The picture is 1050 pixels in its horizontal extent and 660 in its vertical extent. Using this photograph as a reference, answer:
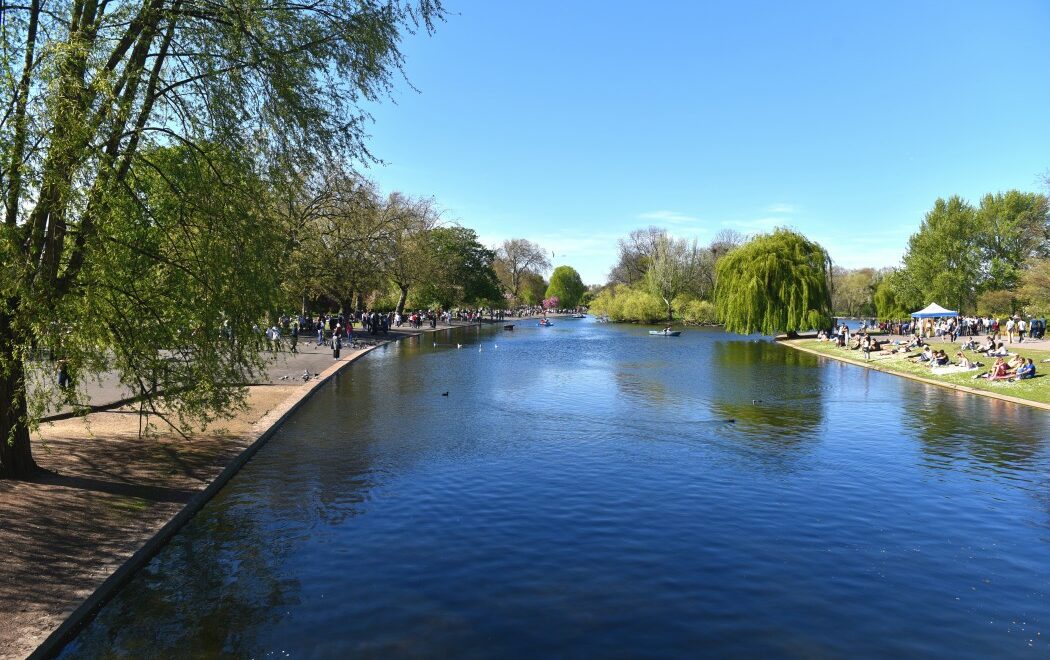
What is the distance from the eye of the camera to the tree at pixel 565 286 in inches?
7426

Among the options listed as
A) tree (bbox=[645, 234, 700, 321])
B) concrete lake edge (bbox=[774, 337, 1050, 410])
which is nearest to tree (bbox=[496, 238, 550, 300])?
tree (bbox=[645, 234, 700, 321])

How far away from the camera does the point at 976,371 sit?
29.6 metres

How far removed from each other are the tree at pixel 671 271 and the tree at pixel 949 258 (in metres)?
30.0

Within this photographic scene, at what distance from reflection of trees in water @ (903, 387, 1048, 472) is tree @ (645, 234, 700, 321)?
232ft

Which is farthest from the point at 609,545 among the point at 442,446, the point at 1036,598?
the point at 442,446

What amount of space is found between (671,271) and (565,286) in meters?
94.1

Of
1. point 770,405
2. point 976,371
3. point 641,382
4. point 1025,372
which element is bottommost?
point 770,405

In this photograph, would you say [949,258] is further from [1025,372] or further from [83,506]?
[83,506]

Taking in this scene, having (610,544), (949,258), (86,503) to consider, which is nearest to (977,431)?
(610,544)

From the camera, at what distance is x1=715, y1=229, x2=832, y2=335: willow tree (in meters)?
55.2

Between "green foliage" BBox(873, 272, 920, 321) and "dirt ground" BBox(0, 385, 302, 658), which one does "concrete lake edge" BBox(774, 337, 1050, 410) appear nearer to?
"dirt ground" BBox(0, 385, 302, 658)

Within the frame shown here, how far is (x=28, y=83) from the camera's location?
30.9 feet

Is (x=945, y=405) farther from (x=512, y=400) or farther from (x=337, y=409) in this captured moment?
(x=337, y=409)

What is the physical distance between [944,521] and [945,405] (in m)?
15.0
